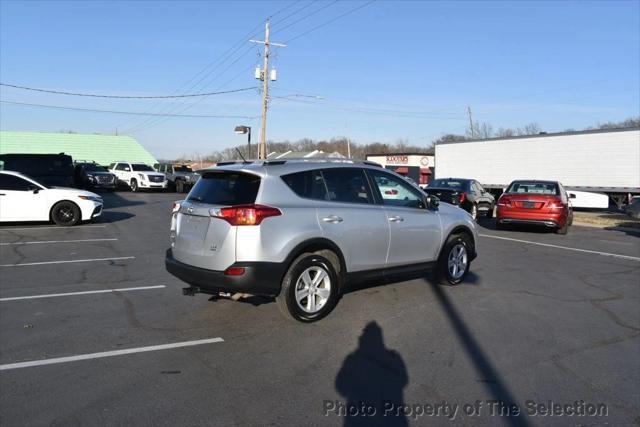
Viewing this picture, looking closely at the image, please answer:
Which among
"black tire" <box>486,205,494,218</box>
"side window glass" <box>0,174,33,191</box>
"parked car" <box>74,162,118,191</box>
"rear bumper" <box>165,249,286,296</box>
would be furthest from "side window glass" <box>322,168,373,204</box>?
"parked car" <box>74,162,118,191</box>

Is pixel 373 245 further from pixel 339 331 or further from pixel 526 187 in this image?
pixel 526 187

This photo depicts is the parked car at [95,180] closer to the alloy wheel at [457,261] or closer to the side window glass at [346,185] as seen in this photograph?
the alloy wheel at [457,261]

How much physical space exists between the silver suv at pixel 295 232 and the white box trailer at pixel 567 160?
21901 mm

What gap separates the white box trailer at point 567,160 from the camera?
24.4 m

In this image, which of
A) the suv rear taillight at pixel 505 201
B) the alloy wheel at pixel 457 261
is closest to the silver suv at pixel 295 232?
the alloy wheel at pixel 457 261

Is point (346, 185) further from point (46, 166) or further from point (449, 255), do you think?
point (46, 166)

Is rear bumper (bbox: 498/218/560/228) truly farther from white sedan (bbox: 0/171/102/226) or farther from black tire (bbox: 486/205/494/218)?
white sedan (bbox: 0/171/102/226)

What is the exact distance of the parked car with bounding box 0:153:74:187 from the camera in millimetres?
19250

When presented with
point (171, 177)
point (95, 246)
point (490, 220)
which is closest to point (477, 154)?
point (490, 220)

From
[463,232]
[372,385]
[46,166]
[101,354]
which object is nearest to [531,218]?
[463,232]

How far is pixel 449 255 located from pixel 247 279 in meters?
3.48

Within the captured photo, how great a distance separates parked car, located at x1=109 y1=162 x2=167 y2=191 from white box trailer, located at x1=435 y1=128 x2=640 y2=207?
1925cm

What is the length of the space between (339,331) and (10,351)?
3.13m

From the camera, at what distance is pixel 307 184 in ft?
19.1
